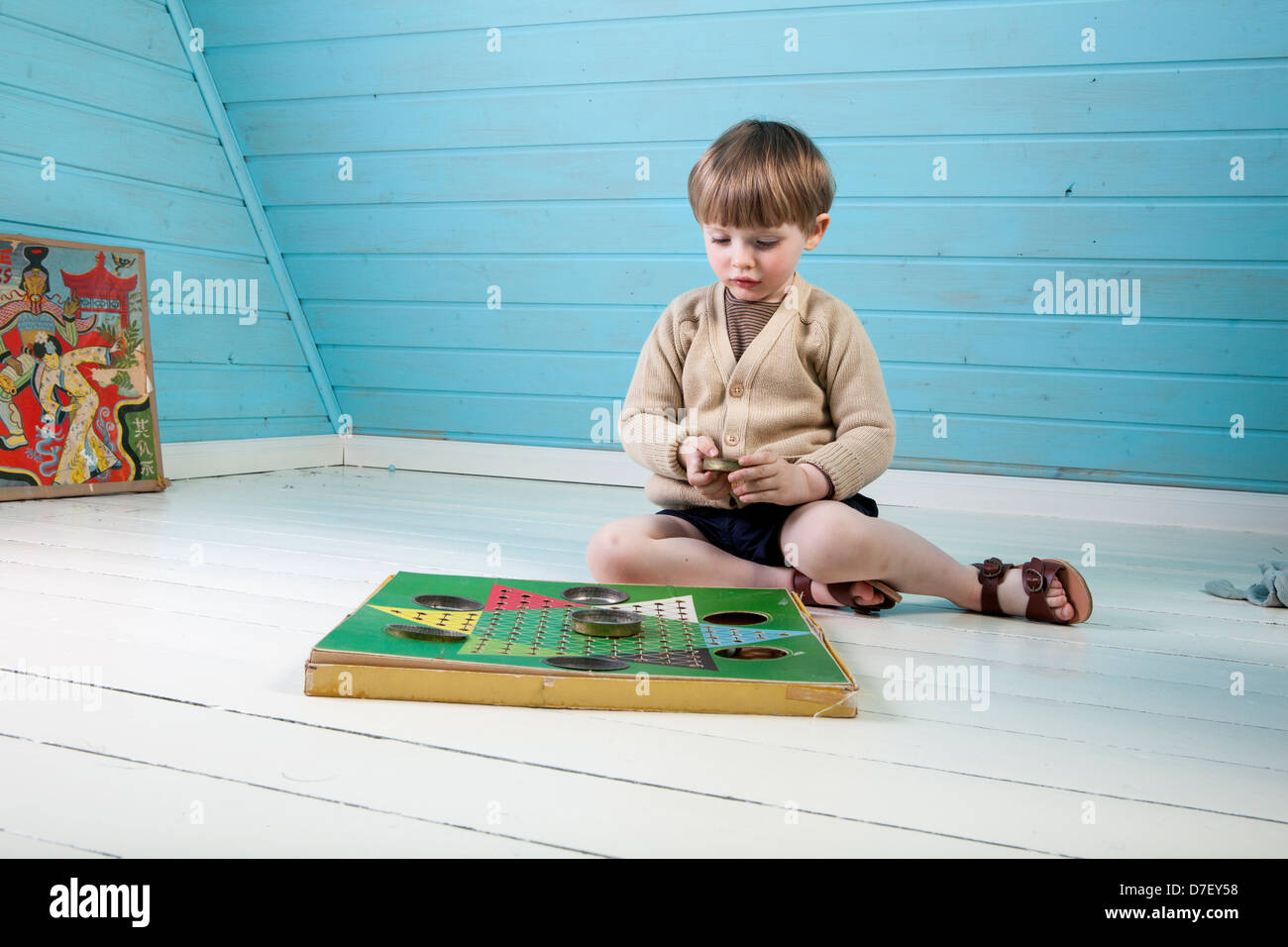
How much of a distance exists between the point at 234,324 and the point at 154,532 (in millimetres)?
1069

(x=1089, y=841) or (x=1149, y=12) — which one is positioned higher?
(x=1149, y=12)

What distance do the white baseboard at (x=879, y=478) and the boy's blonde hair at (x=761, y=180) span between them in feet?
4.23

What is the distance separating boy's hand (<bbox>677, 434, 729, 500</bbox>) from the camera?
1.29 meters

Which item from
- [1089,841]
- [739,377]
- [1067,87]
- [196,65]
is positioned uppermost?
[196,65]

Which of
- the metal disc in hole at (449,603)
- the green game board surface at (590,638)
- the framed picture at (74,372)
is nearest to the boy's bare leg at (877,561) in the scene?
the green game board surface at (590,638)

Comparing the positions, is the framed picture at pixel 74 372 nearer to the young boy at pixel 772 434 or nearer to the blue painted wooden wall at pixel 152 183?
the blue painted wooden wall at pixel 152 183

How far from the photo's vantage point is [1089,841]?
636 mm

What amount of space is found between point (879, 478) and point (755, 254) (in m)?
1.34

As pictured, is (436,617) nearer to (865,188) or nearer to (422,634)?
(422,634)

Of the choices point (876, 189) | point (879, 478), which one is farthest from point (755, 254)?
point (879, 478)

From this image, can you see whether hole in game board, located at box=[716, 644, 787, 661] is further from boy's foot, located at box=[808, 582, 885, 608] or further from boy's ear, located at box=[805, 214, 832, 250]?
boy's ear, located at box=[805, 214, 832, 250]

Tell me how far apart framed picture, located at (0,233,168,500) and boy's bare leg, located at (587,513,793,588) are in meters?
1.29
